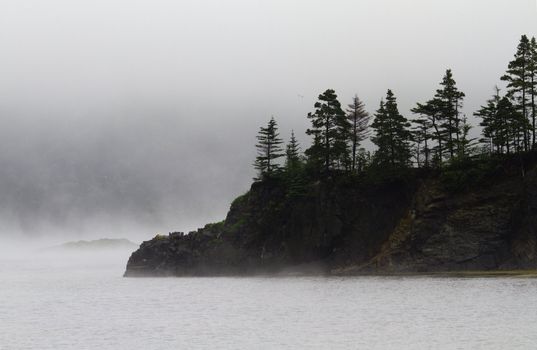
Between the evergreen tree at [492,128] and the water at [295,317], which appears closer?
the water at [295,317]

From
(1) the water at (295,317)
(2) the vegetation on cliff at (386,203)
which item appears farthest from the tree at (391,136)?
(1) the water at (295,317)

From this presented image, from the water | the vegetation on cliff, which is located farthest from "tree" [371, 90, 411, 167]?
the water

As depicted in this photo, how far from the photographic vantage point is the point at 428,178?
4021 inches

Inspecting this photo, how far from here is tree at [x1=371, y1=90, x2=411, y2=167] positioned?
10869 cm

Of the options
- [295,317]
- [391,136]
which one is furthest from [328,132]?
[295,317]

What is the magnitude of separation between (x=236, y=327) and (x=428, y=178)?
57476 millimetres

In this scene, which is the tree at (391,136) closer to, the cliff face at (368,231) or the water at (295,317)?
the cliff face at (368,231)

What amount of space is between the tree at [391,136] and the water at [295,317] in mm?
27361

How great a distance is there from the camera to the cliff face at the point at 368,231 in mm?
90812

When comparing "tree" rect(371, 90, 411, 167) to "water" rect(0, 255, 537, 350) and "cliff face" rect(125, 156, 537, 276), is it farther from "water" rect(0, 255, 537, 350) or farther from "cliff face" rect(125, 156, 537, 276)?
"water" rect(0, 255, 537, 350)

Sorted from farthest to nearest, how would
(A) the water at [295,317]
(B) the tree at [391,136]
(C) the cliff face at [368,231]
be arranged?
1. (B) the tree at [391,136]
2. (C) the cliff face at [368,231]
3. (A) the water at [295,317]

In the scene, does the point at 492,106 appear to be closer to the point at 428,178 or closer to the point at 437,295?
the point at 428,178

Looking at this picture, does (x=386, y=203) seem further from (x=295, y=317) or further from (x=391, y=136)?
(x=295, y=317)

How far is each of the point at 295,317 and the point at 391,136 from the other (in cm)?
5921
